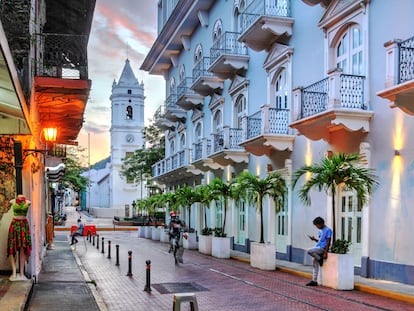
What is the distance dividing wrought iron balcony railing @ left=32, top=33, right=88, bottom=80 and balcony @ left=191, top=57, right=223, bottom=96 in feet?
40.0

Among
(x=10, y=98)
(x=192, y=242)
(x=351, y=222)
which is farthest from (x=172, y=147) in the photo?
(x=10, y=98)

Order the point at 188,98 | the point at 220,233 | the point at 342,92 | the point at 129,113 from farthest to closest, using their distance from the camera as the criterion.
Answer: the point at 129,113, the point at 188,98, the point at 220,233, the point at 342,92

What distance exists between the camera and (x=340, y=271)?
13.8 meters

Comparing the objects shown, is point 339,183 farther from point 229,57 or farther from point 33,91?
point 229,57

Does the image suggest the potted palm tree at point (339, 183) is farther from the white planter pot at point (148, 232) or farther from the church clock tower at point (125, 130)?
the church clock tower at point (125, 130)

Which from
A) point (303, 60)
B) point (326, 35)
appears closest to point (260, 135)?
point (303, 60)

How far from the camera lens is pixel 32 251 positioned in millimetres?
13047

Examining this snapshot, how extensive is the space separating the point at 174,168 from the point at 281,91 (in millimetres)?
15945

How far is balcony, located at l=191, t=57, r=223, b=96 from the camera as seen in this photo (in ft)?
95.0

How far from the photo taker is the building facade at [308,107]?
1468 cm

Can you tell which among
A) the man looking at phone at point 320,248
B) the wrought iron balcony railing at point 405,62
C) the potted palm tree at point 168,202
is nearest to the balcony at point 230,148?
the potted palm tree at point 168,202

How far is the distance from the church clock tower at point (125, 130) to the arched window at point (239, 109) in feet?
179

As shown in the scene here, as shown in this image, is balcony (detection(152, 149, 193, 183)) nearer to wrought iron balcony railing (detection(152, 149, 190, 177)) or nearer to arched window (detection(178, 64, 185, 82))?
wrought iron balcony railing (detection(152, 149, 190, 177))

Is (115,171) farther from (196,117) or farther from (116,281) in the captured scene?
(116,281)
